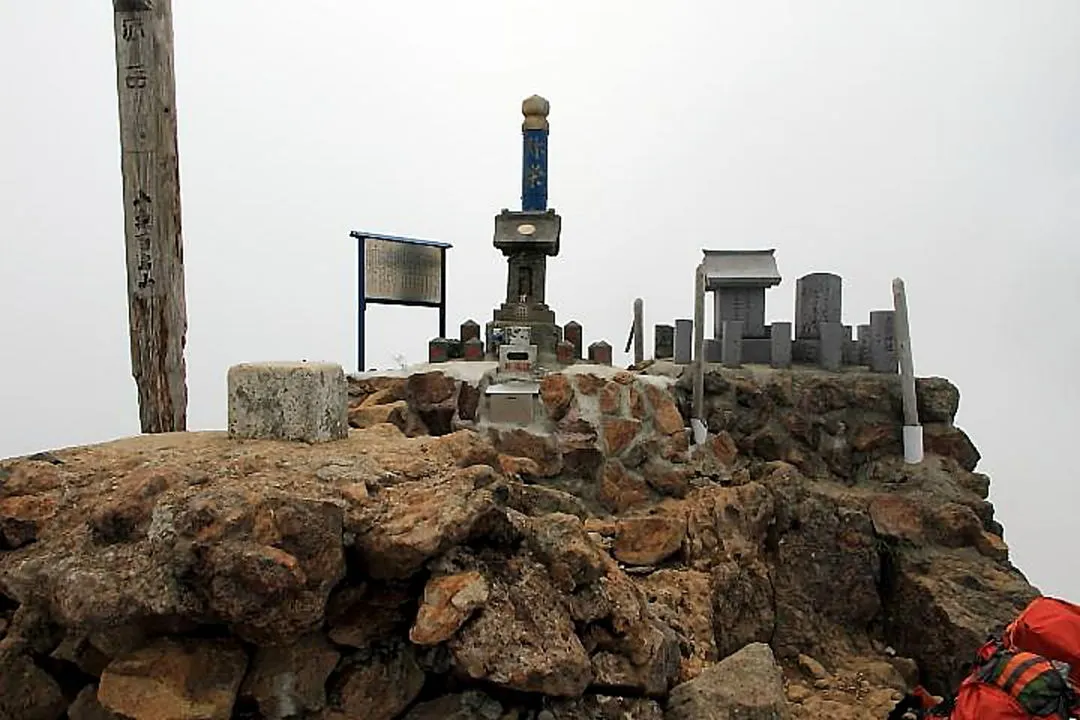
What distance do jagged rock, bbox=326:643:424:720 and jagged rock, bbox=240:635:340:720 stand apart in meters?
0.06

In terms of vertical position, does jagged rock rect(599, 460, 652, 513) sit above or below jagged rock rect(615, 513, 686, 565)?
above

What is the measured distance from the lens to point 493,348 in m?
9.11

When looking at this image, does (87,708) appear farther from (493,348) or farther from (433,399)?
(493,348)

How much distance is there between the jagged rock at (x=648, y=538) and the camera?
19.9ft

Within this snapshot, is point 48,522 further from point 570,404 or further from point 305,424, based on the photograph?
point 570,404

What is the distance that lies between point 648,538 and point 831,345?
3876 millimetres

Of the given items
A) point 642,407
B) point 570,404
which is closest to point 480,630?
point 570,404

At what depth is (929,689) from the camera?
6625 mm

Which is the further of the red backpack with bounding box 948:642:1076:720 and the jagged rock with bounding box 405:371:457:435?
the jagged rock with bounding box 405:371:457:435

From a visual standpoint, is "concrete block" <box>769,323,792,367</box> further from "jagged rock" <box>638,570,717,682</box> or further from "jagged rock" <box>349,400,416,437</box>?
"jagged rock" <box>349,400,416,437</box>

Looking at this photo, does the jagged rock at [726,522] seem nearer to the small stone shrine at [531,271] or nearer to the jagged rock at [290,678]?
the small stone shrine at [531,271]

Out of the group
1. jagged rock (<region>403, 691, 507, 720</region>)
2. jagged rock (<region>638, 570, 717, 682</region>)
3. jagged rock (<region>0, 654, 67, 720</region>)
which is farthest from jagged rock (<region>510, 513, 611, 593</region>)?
jagged rock (<region>0, 654, 67, 720</region>)

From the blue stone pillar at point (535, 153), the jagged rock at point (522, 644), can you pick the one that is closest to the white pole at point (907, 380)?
the blue stone pillar at point (535, 153)

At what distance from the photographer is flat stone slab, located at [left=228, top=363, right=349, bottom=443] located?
3625 millimetres
